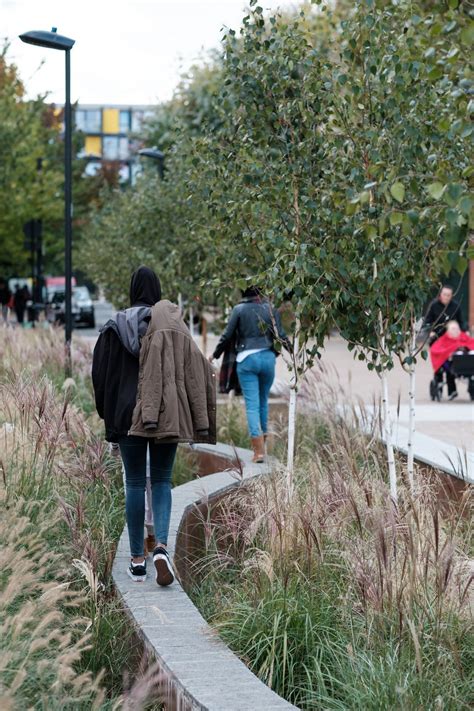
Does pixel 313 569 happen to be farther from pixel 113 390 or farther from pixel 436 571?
pixel 113 390

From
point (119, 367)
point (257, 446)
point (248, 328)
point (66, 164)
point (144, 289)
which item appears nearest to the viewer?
point (119, 367)

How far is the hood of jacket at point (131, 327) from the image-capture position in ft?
20.8

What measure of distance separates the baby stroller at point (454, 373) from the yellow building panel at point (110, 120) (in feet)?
441

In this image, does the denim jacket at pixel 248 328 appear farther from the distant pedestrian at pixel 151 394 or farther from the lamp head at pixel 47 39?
the lamp head at pixel 47 39

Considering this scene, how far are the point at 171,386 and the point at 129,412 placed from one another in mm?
256

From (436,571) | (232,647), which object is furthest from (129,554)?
(436,571)

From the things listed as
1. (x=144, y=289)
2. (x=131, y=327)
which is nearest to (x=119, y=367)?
(x=131, y=327)

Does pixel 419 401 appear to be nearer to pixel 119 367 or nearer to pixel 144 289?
pixel 144 289

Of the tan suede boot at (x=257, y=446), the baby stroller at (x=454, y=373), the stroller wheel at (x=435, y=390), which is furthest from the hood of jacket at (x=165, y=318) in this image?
the stroller wheel at (x=435, y=390)

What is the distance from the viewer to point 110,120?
148 metres

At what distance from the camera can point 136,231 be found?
68.0 ft

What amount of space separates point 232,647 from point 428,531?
4.49 ft

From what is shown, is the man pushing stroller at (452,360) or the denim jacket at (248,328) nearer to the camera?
the denim jacket at (248,328)

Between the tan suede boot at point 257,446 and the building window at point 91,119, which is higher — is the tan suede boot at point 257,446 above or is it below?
below
